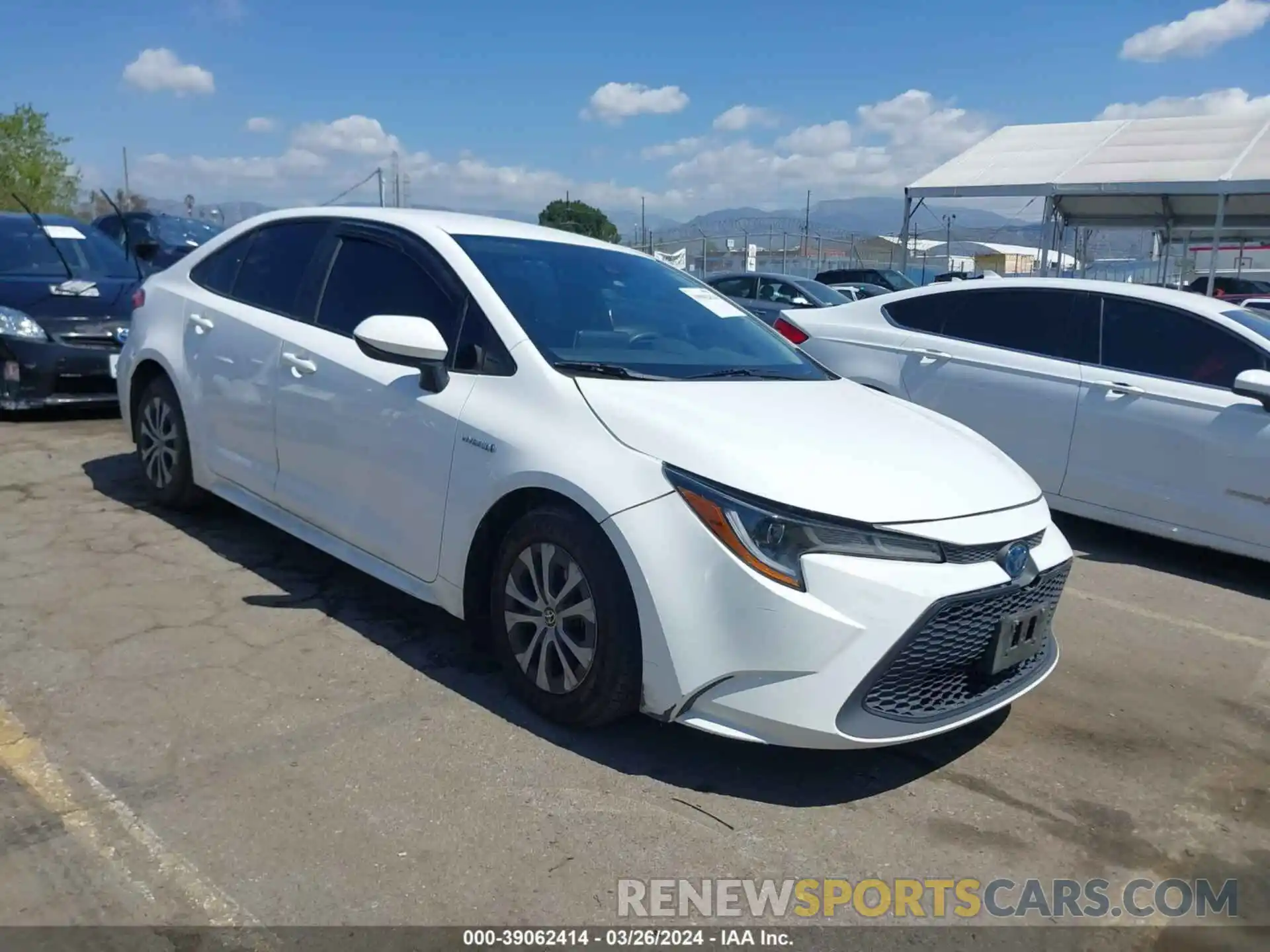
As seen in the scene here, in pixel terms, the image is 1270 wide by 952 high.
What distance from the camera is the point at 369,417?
3.90 m

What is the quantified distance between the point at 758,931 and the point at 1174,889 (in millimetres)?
1176

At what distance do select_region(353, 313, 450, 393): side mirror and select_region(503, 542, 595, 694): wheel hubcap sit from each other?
76 cm

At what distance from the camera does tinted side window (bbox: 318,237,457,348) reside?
12.9 ft

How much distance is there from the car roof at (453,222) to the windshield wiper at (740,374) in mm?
997

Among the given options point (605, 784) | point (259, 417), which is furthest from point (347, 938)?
point (259, 417)

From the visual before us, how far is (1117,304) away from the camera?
6.12 meters

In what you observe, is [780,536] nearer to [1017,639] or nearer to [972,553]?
[972,553]

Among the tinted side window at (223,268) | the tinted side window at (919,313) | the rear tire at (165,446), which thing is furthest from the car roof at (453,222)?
the tinted side window at (919,313)

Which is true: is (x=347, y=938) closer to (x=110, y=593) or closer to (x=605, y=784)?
(x=605, y=784)

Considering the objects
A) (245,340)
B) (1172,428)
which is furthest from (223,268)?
(1172,428)

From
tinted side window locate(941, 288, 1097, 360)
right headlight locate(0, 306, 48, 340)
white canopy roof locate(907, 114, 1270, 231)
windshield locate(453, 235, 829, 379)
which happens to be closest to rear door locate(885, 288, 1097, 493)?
tinted side window locate(941, 288, 1097, 360)

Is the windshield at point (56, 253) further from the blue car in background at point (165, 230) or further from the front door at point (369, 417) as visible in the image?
the front door at point (369, 417)

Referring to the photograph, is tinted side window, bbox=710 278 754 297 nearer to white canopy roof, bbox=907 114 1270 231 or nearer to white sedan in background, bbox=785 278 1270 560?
white canopy roof, bbox=907 114 1270 231

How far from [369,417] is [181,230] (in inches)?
513
